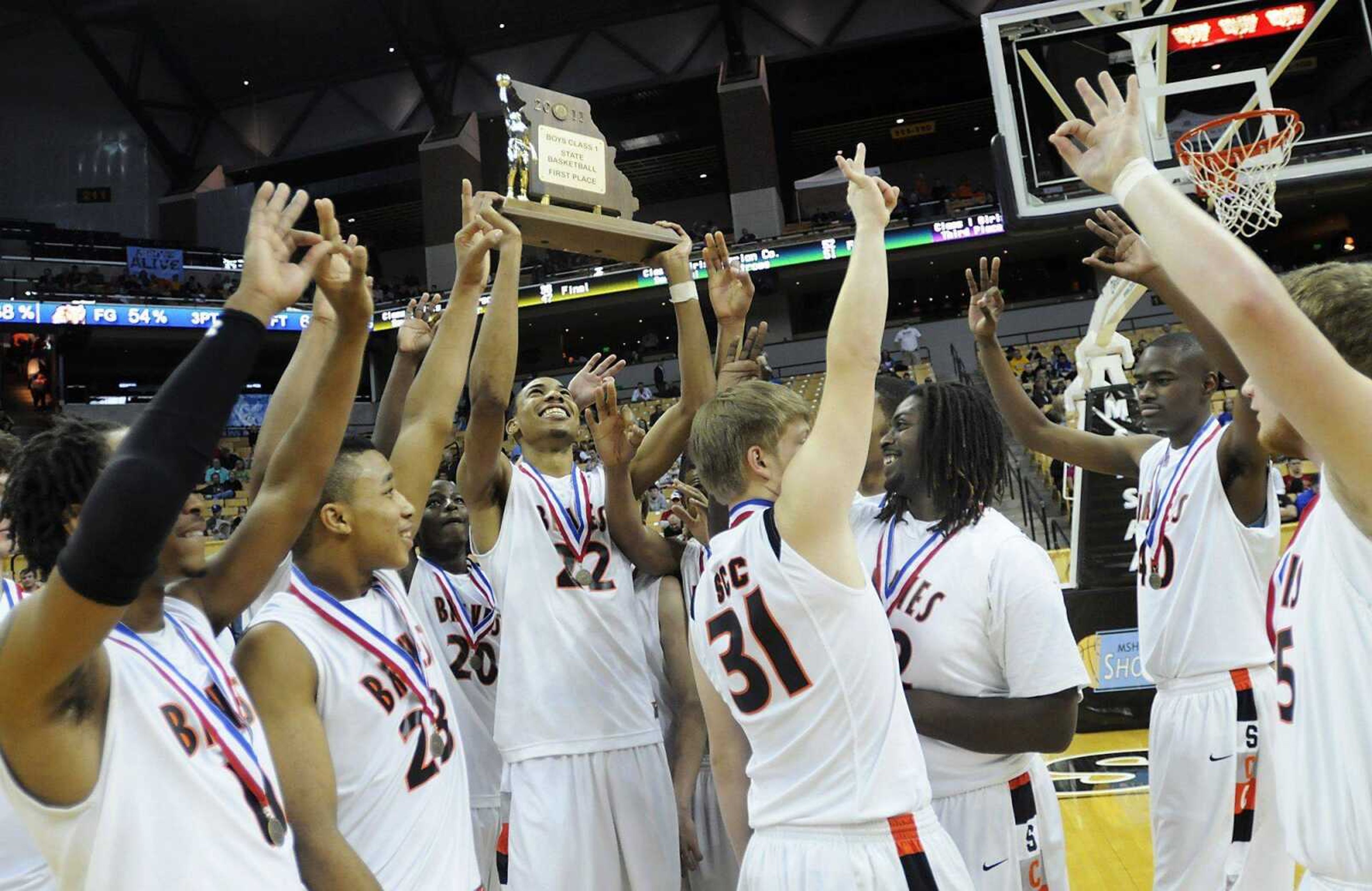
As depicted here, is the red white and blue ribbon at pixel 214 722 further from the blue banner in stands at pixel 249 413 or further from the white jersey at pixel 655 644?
the blue banner in stands at pixel 249 413

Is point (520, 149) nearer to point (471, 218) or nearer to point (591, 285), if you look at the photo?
point (471, 218)

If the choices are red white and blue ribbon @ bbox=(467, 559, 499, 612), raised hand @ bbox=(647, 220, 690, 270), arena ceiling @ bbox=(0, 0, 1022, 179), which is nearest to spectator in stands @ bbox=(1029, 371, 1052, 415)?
arena ceiling @ bbox=(0, 0, 1022, 179)

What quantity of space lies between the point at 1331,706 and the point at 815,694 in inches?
37.0

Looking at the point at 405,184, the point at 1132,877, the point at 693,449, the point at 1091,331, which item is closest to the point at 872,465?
the point at 693,449

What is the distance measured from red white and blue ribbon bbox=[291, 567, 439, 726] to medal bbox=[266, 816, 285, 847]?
0.54 meters

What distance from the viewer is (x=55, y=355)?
2381cm

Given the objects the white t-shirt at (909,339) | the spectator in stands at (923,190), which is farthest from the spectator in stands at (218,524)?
the spectator in stands at (923,190)

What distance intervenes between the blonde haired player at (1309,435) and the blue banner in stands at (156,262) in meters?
26.7

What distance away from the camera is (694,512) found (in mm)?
3707

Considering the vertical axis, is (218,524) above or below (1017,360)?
below

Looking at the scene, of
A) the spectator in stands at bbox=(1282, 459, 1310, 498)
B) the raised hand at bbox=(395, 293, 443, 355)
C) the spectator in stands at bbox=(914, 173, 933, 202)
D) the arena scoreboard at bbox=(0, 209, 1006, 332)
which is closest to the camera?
the raised hand at bbox=(395, 293, 443, 355)

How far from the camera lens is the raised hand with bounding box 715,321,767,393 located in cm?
355

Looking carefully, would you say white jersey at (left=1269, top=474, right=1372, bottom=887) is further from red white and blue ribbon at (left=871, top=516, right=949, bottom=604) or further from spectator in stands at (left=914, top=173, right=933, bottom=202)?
spectator in stands at (left=914, top=173, right=933, bottom=202)

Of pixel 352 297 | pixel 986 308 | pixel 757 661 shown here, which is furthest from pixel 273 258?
pixel 986 308
